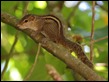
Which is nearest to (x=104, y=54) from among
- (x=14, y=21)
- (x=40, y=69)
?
(x=40, y=69)

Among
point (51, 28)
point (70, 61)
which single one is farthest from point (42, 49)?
point (70, 61)

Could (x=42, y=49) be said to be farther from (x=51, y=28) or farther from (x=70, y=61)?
(x=70, y=61)

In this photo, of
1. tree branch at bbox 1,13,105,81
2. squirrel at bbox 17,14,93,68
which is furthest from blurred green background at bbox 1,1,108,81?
tree branch at bbox 1,13,105,81

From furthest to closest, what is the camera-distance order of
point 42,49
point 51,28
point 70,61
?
point 42,49, point 51,28, point 70,61

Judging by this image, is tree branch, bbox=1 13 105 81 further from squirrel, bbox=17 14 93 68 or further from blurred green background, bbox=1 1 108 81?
blurred green background, bbox=1 1 108 81

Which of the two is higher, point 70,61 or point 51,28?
point 51,28

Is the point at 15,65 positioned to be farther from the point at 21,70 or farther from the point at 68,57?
the point at 68,57

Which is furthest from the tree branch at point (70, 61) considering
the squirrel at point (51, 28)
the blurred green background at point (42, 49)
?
the blurred green background at point (42, 49)
